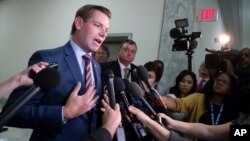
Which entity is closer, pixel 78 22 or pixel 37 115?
pixel 37 115

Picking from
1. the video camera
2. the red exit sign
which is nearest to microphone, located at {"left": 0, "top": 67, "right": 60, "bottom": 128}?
the video camera

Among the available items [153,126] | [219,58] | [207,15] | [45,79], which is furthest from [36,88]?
[207,15]

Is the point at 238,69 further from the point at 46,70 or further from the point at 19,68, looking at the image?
Answer: the point at 19,68

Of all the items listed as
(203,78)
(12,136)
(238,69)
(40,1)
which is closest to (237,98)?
(238,69)

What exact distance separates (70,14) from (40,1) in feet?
3.51

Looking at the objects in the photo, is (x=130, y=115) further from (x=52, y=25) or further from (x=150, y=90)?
(x=52, y=25)

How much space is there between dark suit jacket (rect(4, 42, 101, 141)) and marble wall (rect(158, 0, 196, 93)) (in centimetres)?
241

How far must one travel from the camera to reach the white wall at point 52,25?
152 inches

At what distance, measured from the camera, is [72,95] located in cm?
108

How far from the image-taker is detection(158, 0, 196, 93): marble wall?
11.7 feet

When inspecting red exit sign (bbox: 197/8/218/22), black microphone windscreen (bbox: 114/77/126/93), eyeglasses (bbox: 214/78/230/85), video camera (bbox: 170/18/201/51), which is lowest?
eyeglasses (bbox: 214/78/230/85)

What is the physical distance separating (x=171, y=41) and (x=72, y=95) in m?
2.74

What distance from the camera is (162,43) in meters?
3.66

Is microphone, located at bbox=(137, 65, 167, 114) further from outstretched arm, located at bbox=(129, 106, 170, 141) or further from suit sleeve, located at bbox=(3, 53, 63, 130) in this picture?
suit sleeve, located at bbox=(3, 53, 63, 130)
